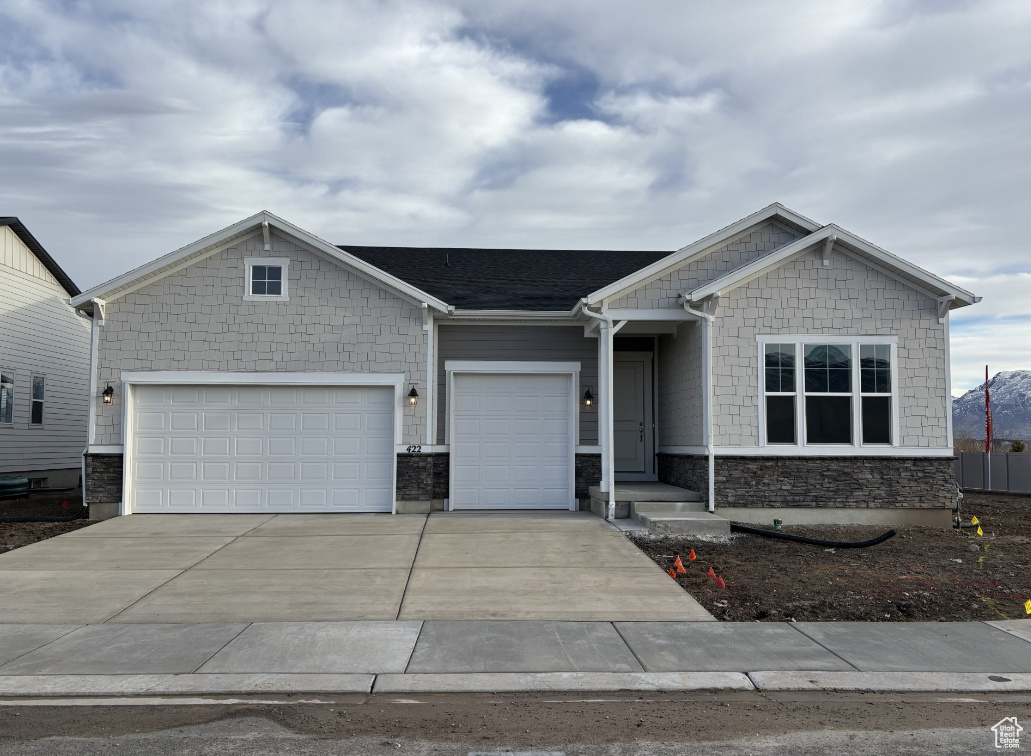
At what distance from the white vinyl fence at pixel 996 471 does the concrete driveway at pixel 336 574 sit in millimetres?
13933

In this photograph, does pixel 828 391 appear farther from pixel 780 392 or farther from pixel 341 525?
pixel 341 525

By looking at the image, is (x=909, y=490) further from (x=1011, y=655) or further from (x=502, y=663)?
(x=502, y=663)

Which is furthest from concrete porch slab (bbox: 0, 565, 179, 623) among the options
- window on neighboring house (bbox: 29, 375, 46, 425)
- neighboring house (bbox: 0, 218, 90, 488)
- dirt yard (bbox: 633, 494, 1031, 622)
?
window on neighboring house (bbox: 29, 375, 46, 425)

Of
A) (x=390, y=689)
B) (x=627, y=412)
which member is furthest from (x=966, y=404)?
(x=390, y=689)

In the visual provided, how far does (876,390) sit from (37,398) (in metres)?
18.5

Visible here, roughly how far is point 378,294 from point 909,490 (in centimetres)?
895

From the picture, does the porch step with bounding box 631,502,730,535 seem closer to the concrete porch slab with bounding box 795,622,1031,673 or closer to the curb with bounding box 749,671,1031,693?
the concrete porch slab with bounding box 795,622,1031,673

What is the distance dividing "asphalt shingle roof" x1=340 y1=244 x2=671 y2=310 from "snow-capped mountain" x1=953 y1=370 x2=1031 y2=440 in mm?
127165

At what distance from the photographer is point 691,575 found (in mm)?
8766

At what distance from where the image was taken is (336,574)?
29.0 feet

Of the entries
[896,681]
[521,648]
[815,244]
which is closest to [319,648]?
[521,648]

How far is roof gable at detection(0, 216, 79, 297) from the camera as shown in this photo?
59.2 feet

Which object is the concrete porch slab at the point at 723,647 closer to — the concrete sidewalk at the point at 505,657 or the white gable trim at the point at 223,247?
the concrete sidewalk at the point at 505,657

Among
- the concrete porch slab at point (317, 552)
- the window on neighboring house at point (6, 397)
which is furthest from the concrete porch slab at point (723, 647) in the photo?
the window on neighboring house at point (6, 397)
